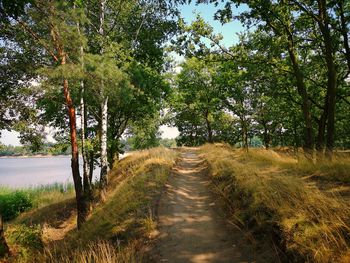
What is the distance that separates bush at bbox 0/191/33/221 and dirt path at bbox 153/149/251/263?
60.6 ft

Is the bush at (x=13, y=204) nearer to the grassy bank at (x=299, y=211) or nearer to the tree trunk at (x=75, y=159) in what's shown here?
the tree trunk at (x=75, y=159)

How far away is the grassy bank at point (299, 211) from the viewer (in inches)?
158

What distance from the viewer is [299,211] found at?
16.5 ft

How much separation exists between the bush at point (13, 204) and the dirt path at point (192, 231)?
18484mm

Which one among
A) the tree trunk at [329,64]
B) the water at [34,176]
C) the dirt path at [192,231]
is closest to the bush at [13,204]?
the water at [34,176]

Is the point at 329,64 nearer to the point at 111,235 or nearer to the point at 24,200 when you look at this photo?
the point at 111,235

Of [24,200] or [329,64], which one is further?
[24,200]

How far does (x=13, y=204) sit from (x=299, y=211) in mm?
24151

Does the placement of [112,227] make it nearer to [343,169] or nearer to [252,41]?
[343,169]

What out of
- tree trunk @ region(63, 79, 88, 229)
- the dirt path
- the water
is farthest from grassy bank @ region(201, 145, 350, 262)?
the water

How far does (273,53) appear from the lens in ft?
44.9

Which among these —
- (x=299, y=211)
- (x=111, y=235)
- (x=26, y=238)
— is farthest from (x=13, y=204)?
(x=299, y=211)

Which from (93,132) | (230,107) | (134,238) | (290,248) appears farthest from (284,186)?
(230,107)

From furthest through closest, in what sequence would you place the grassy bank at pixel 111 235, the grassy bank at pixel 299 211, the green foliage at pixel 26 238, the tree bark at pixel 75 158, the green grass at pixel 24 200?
the green grass at pixel 24 200 < the tree bark at pixel 75 158 < the green foliage at pixel 26 238 < the grassy bank at pixel 111 235 < the grassy bank at pixel 299 211
